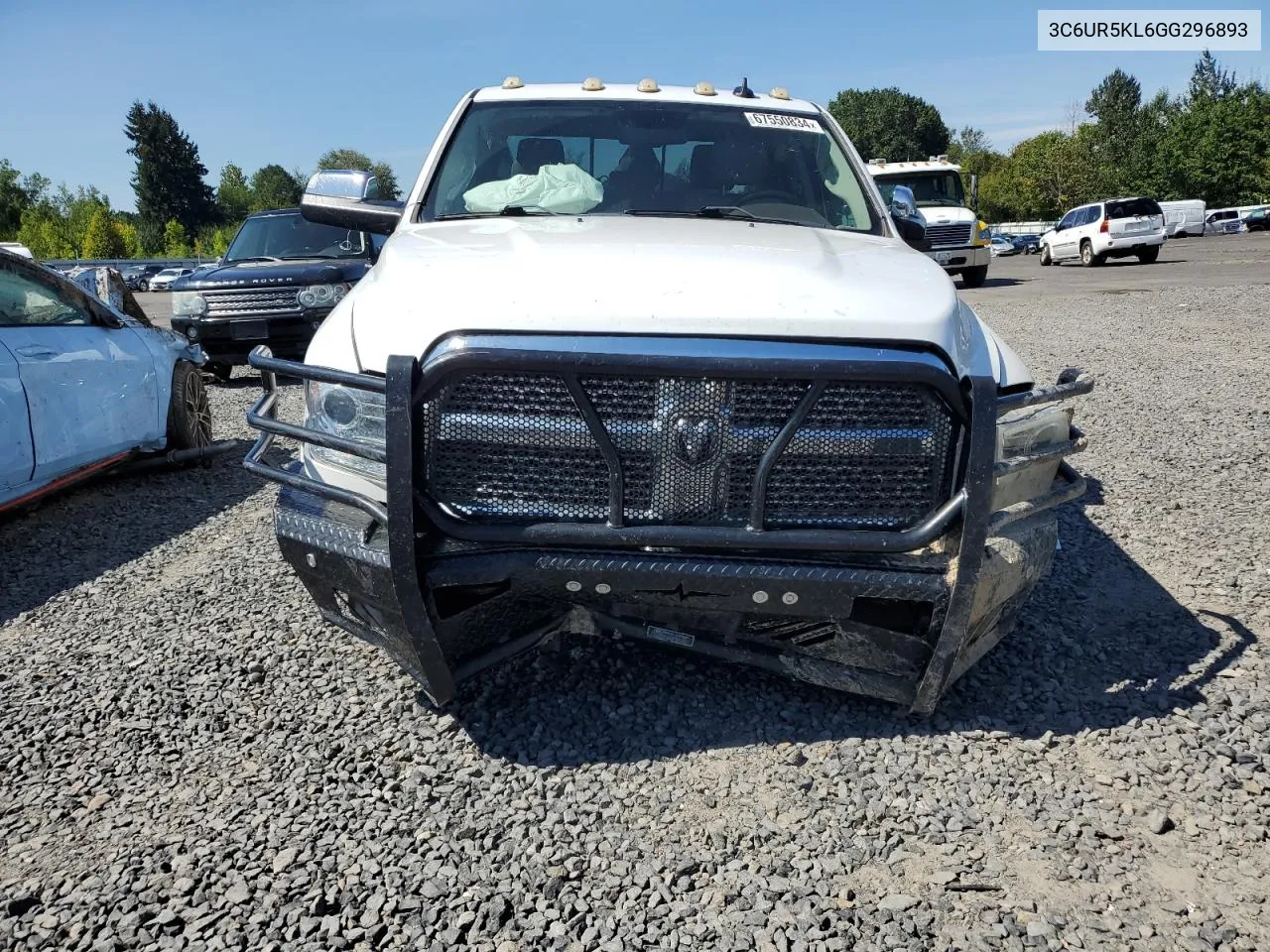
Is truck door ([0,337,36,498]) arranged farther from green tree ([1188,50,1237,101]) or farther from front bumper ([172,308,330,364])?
green tree ([1188,50,1237,101])

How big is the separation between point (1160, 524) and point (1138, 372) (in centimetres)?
489

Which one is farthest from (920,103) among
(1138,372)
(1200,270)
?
(1138,372)

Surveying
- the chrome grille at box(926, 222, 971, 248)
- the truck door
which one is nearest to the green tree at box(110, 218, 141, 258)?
the chrome grille at box(926, 222, 971, 248)

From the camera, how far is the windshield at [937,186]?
21844 mm

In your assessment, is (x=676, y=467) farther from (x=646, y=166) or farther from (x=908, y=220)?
(x=908, y=220)

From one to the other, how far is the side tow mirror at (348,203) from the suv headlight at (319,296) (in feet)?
19.6

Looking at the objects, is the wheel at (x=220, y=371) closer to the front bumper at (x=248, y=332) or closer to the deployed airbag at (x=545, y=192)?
the front bumper at (x=248, y=332)

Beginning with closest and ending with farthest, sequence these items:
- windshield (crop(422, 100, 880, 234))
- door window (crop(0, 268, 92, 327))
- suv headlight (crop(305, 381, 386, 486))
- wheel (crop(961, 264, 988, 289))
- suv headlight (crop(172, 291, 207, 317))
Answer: suv headlight (crop(305, 381, 386, 486)), windshield (crop(422, 100, 880, 234)), door window (crop(0, 268, 92, 327)), suv headlight (crop(172, 291, 207, 317)), wheel (crop(961, 264, 988, 289))

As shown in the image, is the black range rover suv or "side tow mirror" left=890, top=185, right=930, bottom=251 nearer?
"side tow mirror" left=890, top=185, right=930, bottom=251

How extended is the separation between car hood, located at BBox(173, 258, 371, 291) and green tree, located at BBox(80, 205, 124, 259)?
238 feet

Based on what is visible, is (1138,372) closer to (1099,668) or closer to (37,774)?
(1099,668)

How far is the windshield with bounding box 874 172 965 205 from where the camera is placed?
21.8 metres

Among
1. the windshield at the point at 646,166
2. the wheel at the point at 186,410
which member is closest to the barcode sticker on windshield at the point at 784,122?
the windshield at the point at 646,166

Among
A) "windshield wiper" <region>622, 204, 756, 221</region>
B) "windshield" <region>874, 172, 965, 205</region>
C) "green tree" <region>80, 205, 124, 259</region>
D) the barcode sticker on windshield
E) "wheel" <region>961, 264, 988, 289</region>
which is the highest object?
"green tree" <region>80, 205, 124, 259</region>
